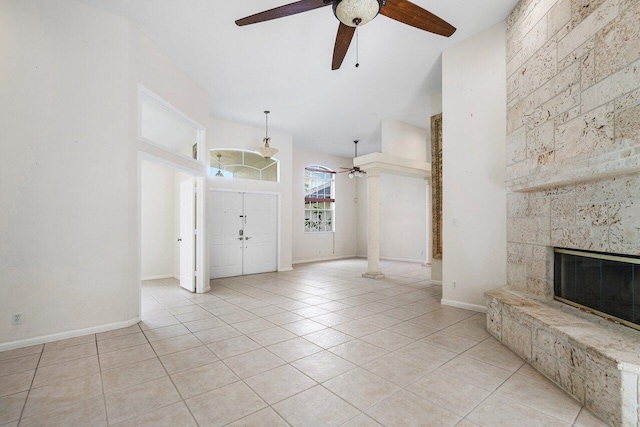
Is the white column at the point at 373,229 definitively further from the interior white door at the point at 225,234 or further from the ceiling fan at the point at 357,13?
the ceiling fan at the point at 357,13

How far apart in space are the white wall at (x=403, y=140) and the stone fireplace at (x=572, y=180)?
136 inches

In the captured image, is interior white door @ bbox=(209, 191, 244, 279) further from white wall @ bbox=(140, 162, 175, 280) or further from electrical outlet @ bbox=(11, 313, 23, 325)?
electrical outlet @ bbox=(11, 313, 23, 325)

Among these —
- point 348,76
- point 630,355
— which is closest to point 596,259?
point 630,355

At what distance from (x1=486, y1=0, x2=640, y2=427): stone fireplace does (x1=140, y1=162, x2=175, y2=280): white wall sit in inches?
258

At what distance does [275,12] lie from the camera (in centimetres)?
265

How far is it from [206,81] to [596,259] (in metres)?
5.82

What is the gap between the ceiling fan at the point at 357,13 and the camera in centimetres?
223

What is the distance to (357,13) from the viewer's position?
2260 mm

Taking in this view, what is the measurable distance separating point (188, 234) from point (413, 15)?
4982mm

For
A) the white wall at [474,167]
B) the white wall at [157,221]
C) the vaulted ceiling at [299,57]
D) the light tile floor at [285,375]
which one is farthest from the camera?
the white wall at [157,221]

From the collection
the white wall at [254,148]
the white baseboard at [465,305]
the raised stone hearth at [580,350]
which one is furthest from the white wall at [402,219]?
the raised stone hearth at [580,350]

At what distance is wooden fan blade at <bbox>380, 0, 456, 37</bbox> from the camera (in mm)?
2529

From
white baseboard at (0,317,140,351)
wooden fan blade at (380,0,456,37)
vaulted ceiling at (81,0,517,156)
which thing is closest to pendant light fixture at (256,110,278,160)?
vaulted ceiling at (81,0,517,156)

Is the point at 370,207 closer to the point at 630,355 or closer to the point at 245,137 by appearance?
the point at 245,137
